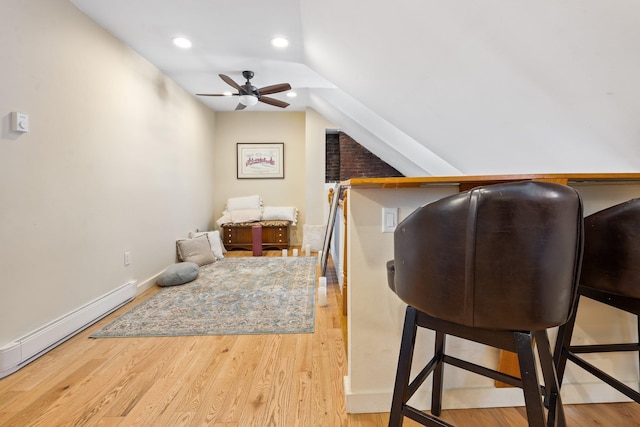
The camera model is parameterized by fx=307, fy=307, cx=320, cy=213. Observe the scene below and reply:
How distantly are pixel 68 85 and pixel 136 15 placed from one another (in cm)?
79

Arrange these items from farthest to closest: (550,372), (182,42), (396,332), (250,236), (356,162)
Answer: (356,162) → (250,236) → (182,42) → (396,332) → (550,372)

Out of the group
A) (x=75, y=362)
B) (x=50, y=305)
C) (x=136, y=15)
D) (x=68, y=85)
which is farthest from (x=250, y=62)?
(x=75, y=362)

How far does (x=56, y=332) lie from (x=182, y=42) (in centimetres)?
263

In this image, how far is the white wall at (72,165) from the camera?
5.97ft

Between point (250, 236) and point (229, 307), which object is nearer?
point (229, 307)

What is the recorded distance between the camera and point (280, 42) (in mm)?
2961

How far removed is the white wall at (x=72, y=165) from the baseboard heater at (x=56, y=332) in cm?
6

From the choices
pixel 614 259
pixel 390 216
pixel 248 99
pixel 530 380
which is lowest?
pixel 530 380

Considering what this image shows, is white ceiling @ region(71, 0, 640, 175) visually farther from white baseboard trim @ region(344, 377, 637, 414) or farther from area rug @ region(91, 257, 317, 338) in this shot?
area rug @ region(91, 257, 317, 338)

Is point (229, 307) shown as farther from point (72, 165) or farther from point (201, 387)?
point (72, 165)

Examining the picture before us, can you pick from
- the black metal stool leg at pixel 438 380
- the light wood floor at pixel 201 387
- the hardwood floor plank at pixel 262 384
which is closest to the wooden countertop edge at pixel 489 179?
Result: the black metal stool leg at pixel 438 380

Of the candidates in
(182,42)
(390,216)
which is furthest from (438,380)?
(182,42)

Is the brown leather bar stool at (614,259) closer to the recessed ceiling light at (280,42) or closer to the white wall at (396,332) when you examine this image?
the white wall at (396,332)

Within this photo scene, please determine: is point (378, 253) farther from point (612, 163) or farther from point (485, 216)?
point (612, 163)
